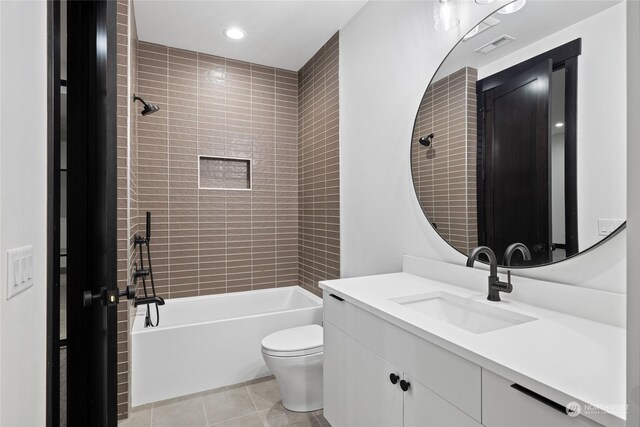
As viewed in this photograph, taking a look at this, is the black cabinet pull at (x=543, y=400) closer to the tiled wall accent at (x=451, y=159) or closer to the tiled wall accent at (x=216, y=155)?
the tiled wall accent at (x=451, y=159)

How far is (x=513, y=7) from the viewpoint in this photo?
139 cm

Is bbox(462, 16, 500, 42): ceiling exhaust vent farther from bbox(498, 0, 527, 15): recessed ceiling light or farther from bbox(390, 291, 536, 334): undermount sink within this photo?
bbox(390, 291, 536, 334): undermount sink

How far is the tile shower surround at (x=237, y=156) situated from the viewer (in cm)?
287

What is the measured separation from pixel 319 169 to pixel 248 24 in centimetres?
128

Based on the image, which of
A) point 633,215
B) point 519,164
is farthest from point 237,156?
point 633,215

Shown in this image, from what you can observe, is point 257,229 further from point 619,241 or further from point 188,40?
point 619,241

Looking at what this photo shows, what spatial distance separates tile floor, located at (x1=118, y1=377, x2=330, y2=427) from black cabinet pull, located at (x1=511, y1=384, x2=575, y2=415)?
5.02 ft

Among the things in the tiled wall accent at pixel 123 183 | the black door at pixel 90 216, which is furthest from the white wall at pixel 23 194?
the tiled wall accent at pixel 123 183

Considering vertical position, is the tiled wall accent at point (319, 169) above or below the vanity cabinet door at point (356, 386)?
above

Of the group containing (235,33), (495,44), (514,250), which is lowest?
(514,250)

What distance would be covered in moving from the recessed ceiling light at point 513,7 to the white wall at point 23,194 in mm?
1681

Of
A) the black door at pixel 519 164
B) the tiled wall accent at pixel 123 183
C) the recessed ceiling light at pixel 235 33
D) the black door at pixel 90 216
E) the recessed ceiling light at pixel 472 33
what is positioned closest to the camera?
the black door at pixel 90 216

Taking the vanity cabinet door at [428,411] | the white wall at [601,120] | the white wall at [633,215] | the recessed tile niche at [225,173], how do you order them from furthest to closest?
the recessed tile niche at [225,173] → the white wall at [601,120] → the vanity cabinet door at [428,411] → the white wall at [633,215]

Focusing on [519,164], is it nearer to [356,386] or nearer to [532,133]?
[532,133]
